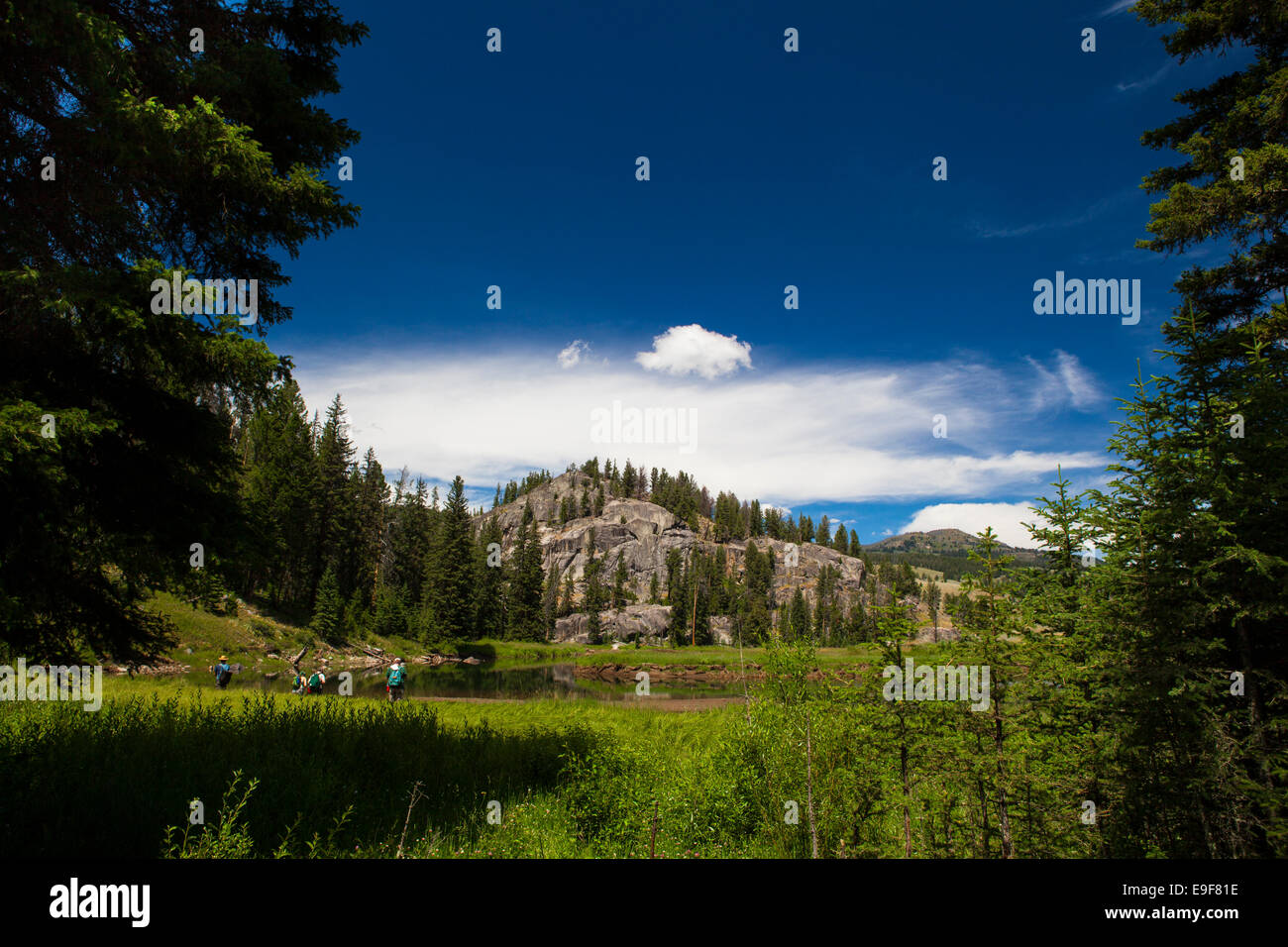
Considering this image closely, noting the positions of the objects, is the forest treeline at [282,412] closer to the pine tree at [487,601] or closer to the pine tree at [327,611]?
the pine tree at [327,611]

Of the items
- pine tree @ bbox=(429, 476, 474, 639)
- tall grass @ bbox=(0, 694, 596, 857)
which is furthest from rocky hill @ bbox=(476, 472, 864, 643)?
tall grass @ bbox=(0, 694, 596, 857)

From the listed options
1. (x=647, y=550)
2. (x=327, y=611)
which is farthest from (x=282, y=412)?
(x=647, y=550)

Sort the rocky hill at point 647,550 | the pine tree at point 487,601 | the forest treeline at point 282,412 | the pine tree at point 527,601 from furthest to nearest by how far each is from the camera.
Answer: the rocky hill at point 647,550, the pine tree at point 527,601, the pine tree at point 487,601, the forest treeline at point 282,412

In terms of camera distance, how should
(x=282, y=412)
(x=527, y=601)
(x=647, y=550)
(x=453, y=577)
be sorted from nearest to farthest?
(x=282, y=412) < (x=453, y=577) < (x=527, y=601) < (x=647, y=550)

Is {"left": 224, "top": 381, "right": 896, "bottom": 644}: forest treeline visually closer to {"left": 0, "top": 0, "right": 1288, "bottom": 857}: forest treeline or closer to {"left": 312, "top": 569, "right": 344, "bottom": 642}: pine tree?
{"left": 312, "top": 569, "right": 344, "bottom": 642}: pine tree

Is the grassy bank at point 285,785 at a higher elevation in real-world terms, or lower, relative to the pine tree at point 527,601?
higher

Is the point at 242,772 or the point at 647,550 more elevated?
the point at 242,772

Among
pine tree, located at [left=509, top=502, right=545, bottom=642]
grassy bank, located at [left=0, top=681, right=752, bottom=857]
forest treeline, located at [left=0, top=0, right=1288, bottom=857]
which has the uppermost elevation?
forest treeline, located at [left=0, top=0, right=1288, bottom=857]

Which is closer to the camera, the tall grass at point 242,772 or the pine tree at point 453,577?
the tall grass at point 242,772

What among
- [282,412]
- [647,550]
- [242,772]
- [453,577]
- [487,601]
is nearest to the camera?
[242,772]

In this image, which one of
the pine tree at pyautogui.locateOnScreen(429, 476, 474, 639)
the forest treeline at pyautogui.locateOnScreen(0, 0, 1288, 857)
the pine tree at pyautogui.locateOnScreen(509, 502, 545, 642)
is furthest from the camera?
the pine tree at pyautogui.locateOnScreen(509, 502, 545, 642)

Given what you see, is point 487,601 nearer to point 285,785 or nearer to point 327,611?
point 327,611

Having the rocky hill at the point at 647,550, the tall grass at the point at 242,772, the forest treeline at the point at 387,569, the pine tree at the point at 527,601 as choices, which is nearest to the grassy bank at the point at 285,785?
Answer: the tall grass at the point at 242,772
